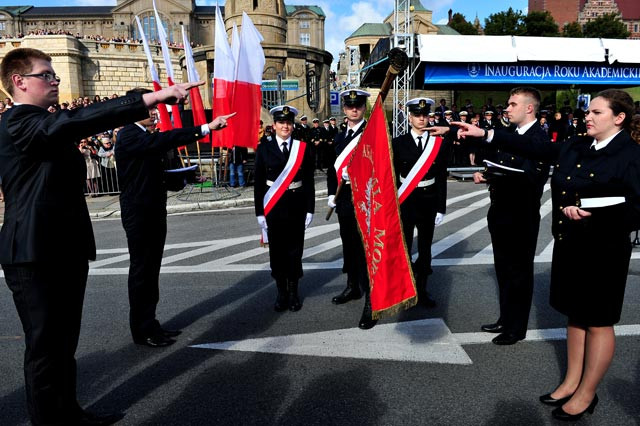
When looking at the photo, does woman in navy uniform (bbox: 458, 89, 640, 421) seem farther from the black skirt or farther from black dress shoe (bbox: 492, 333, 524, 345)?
black dress shoe (bbox: 492, 333, 524, 345)

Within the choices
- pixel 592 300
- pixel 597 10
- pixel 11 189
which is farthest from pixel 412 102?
pixel 597 10

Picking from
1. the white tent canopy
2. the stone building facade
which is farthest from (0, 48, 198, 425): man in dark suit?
the white tent canopy

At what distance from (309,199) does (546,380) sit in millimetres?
2784

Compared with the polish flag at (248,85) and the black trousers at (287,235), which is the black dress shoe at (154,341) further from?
the polish flag at (248,85)

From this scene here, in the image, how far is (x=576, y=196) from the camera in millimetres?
3066

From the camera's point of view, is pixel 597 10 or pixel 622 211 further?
pixel 597 10

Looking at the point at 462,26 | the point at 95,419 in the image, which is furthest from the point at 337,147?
the point at 462,26

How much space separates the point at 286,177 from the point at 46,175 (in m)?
2.72

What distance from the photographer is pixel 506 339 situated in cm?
Result: 414

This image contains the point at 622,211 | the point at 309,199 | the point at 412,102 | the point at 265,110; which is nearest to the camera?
the point at 622,211

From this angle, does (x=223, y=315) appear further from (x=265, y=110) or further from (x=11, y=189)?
(x=265, y=110)

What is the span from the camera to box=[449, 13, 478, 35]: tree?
236ft

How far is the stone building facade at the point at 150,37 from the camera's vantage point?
2698 centimetres

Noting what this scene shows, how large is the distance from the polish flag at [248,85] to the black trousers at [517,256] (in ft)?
20.6
